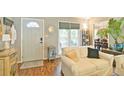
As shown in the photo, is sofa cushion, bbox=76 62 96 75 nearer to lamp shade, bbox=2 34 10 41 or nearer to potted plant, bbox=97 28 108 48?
potted plant, bbox=97 28 108 48

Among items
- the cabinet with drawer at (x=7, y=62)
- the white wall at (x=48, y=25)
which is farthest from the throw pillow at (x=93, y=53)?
the cabinet with drawer at (x=7, y=62)

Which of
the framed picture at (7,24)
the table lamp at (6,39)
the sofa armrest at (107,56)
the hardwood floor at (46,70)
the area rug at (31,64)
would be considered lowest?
the hardwood floor at (46,70)

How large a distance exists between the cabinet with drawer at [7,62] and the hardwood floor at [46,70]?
0.11 metres

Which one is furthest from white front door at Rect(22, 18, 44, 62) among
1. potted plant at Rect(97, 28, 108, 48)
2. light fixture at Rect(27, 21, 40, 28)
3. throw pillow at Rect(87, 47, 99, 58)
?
potted plant at Rect(97, 28, 108, 48)

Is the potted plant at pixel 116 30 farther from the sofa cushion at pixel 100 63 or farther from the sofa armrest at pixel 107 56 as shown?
the sofa cushion at pixel 100 63

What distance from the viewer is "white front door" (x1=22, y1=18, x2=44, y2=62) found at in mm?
2369

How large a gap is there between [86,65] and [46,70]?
2.17 feet

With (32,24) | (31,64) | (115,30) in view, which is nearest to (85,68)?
(115,30)

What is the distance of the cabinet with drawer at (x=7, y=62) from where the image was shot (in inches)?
89.0

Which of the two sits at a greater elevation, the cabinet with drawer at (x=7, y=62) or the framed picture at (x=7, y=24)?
the framed picture at (x=7, y=24)

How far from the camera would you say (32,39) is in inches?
96.2

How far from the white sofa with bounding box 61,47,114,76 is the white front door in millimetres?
431
